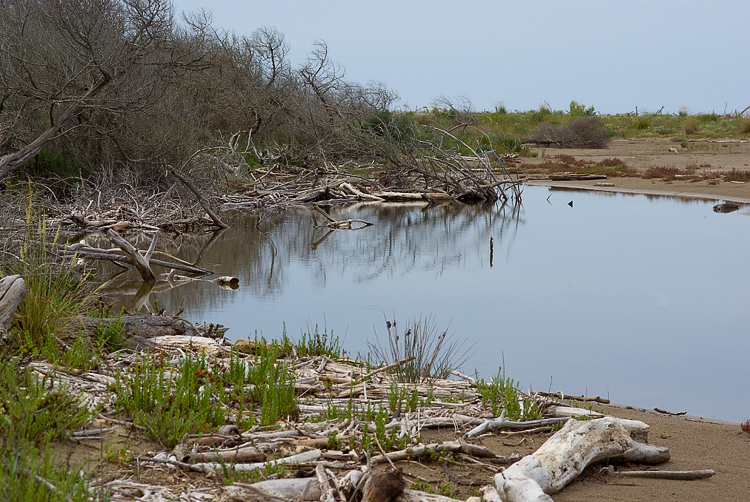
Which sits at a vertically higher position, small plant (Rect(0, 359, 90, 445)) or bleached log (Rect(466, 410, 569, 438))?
small plant (Rect(0, 359, 90, 445))

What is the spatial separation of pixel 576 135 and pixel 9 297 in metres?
36.9

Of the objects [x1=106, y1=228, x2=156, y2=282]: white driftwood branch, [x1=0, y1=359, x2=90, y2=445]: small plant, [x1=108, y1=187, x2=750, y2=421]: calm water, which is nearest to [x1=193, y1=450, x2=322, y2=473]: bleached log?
[x1=0, y1=359, x2=90, y2=445]: small plant

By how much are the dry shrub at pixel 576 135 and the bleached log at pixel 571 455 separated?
36.0 m

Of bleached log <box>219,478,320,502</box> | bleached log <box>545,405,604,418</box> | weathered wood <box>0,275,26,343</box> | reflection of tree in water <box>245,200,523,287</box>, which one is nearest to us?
bleached log <box>219,478,320,502</box>

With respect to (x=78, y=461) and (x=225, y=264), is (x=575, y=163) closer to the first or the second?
(x=225, y=264)

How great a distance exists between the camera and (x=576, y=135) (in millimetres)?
39531

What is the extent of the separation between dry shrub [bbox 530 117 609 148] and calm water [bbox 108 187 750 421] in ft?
61.7

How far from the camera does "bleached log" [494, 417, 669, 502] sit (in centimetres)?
353

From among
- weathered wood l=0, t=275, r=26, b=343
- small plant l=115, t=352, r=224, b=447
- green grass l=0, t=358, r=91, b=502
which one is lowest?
small plant l=115, t=352, r=224, b=447

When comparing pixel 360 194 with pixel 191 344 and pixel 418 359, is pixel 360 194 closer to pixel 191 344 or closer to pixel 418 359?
pixel 191 344

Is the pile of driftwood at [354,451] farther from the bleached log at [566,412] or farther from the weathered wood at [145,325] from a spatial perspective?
the weathered wood at [145,325]

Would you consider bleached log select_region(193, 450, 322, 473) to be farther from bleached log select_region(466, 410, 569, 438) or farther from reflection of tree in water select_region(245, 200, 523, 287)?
reflection of tree in water select_region(245, 200, 523, 287)

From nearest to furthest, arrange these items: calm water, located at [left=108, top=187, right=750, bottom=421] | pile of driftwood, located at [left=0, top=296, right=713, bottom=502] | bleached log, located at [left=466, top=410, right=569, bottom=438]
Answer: pile of driftwood, located at [left=0, top=296, right=713, bottom=502] → bleached log, located at [left=466, top=410, right=569, bottom=438] → calm water, located at [left=108, top=187, right=750, bottom=421]

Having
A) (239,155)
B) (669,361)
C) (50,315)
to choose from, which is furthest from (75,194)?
(669,361)
